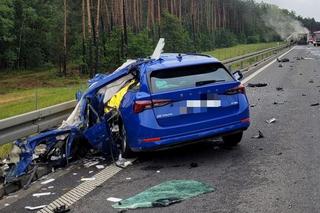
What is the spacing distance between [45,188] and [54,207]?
895 millimetres

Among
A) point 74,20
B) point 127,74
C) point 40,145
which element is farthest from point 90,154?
point 74,20

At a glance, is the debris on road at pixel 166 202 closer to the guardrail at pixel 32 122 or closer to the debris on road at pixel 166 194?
the debris on road at pixel 166 194

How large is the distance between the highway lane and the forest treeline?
3784cm

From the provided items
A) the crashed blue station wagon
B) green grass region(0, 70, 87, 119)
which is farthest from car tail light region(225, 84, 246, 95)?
green grass region(0, 70, 87, 119)

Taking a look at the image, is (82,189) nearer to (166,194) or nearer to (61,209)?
(61,209)

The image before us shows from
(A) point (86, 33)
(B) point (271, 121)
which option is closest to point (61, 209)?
(B) point (271, 121)

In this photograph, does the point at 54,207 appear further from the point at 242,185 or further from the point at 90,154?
the point at 90,154

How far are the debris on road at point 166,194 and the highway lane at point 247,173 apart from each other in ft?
0.38

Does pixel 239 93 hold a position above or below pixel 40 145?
above

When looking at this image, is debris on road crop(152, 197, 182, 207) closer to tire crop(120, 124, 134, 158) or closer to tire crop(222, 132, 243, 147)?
tire crop(120, 124, 134, 158)

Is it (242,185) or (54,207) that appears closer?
(54,207)

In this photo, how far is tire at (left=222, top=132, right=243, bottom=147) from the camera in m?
7.97

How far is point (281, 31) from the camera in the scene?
146 m

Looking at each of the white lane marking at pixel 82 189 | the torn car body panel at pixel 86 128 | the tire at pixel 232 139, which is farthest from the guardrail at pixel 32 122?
the tire at pixel 232 139
